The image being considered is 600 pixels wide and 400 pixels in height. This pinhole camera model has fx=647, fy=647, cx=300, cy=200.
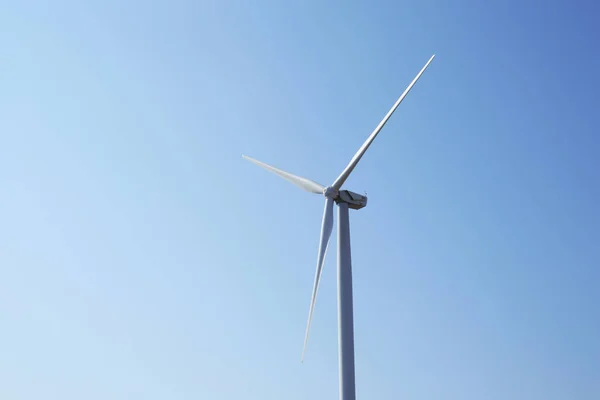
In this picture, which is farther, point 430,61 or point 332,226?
point 430,61

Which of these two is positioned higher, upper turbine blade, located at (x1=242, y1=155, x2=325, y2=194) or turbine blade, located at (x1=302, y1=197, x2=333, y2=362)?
upper turbine blade, located at (x1=242, y1=155, x2=325, y2=194)

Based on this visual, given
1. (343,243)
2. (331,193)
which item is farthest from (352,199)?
(343,243)

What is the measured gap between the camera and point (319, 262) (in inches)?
1435

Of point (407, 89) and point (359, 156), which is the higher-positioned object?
point (407, 89)

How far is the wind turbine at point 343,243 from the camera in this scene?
3244 centimetres

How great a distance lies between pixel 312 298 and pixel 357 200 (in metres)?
6.33

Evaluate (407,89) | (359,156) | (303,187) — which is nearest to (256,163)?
(303,187)

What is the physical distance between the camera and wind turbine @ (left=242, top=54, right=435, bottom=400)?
3244cm

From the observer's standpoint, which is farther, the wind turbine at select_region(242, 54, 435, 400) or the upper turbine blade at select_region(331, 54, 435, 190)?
the upper turbine blade at select_region(331, 54, 435, 190)

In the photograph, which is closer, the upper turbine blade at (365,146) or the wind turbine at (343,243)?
the wind turbine at (343,243)

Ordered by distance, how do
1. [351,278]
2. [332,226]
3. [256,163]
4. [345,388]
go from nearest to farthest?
[345,388]
[351,278]
[332,226]
[256,163]

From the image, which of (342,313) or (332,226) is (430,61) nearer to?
(332,226)

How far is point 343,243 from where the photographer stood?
117 feet

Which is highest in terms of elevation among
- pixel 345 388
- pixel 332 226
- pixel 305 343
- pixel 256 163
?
pixel 256 163
